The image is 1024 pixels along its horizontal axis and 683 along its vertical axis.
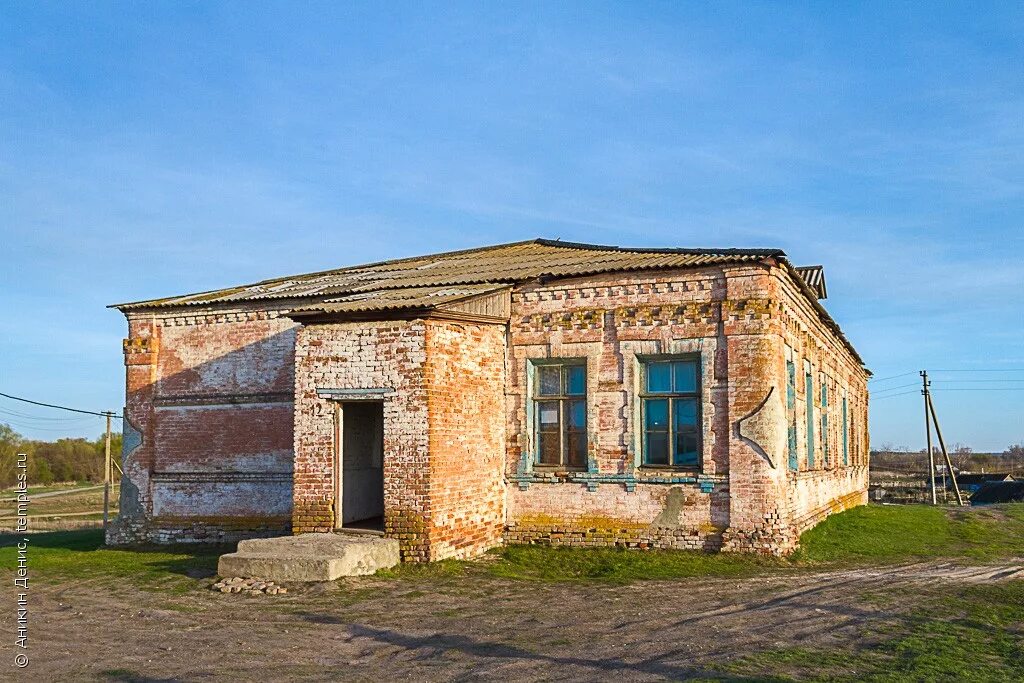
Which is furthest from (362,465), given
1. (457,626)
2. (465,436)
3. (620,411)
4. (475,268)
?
(457,626)

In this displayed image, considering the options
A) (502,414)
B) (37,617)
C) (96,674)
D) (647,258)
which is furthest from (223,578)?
(647,258)

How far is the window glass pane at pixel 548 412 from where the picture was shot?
13.1 metres

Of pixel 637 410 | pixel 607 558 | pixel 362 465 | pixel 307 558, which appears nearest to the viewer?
pixel 307 558

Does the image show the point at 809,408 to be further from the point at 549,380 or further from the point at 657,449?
the point at 549,380

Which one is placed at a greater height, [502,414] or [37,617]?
[502,414]

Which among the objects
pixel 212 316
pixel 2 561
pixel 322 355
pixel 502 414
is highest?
pixel 212 316

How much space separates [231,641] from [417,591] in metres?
2.57

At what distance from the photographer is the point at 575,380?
1309cm

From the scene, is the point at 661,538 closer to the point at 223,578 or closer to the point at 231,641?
the point at 223,578

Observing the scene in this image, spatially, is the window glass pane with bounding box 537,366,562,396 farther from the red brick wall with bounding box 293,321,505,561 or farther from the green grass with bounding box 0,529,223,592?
the green grass with bounding box 0,529,223,592

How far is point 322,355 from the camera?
1177cm

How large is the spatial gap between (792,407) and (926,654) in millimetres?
6925

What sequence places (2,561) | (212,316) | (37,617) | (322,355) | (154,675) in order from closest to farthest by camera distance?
(154,675) < (37,617) < (322,355) < (2,561) < (212,316)

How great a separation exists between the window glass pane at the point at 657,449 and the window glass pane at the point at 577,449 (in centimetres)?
92
